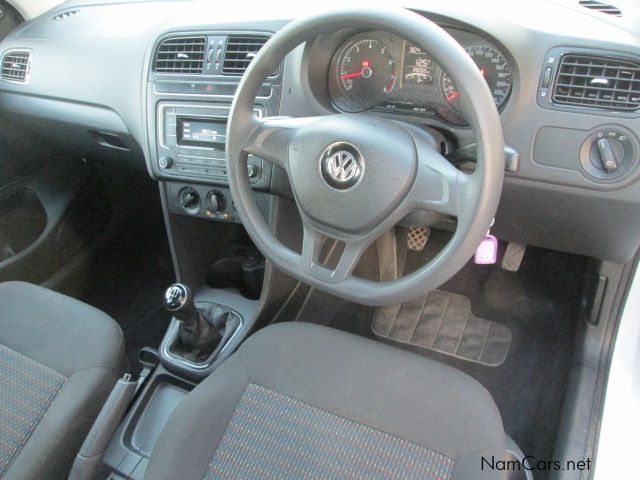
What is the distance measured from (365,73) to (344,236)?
1.28 ft

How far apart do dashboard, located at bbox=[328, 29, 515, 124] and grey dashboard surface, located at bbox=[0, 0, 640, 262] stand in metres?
0.03

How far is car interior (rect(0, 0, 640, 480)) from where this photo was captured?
3.03 ft

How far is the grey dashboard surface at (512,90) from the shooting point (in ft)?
3.37

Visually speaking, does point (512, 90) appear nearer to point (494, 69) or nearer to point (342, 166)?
point (494, 69)

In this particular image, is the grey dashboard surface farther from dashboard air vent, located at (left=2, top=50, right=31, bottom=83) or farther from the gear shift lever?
the gear shift lever

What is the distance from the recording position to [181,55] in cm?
141

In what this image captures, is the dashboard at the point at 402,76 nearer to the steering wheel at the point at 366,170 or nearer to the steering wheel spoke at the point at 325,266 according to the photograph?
the steering wheel at the point at 366,170

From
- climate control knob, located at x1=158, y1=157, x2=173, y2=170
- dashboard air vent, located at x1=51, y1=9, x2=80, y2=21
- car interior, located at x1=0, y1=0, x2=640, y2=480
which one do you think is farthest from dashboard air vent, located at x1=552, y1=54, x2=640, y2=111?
dashboard air vent, located at x1=51, y1=9, x2=80, y2=21

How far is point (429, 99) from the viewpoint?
3.73 ft

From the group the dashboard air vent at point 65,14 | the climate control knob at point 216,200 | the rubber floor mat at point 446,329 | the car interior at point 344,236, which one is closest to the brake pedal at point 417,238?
the car interior at point 344,236

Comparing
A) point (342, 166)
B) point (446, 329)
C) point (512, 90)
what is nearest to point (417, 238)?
point (446, 329)

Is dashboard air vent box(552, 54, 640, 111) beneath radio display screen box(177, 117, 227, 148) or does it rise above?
above

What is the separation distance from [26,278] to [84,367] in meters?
0.94

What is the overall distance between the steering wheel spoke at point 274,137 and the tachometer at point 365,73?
0.69ft
